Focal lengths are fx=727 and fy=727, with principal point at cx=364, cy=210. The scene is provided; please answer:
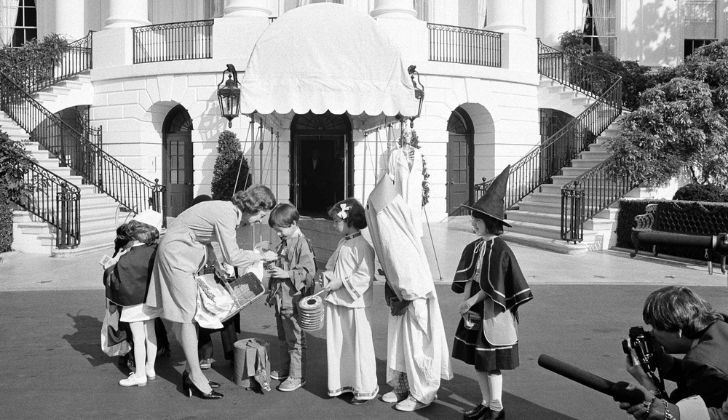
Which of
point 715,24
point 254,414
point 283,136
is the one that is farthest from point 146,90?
point 715,24

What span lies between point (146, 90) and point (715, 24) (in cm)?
1888

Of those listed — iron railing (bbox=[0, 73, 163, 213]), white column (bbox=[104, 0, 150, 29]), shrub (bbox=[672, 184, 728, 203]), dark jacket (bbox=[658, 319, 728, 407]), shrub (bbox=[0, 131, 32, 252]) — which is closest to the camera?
dark jacket (bbox=[658, 319, 728, 407])

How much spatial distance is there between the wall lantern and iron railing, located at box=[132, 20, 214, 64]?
239cm

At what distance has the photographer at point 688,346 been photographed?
10.0 feet

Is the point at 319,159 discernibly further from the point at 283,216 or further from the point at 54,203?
the point at 283,216

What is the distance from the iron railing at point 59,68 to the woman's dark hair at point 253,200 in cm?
1673

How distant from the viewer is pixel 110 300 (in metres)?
6.37

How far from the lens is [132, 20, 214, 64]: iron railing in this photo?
20125 millimetres

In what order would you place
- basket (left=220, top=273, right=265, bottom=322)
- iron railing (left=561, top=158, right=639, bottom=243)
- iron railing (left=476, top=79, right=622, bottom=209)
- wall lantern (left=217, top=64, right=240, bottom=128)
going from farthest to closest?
iron railing (left=476, top=79, right=622, bottom=209) < wall lantern (left=217, top=64, right=240, bottom=128) < iron railing (left=561, top=158, right=639, bottom=243) < basket (left=220, top=273, right=265, bottom=322)

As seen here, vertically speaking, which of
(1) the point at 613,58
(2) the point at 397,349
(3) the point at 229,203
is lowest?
(2) the point at 397,349

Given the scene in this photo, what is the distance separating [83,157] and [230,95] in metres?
4.76

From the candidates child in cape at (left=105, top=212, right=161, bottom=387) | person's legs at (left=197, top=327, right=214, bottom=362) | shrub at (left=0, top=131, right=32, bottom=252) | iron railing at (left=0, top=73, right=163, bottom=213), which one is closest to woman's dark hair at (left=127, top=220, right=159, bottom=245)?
child in cape at (left=105, top=212, right=161, bottom=387)

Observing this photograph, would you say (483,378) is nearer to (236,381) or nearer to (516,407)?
(516,407)

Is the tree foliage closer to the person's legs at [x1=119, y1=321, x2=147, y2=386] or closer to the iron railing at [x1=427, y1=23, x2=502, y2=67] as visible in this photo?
the iron railing at [x1=427, y1=23, x2=502, y2=67]
